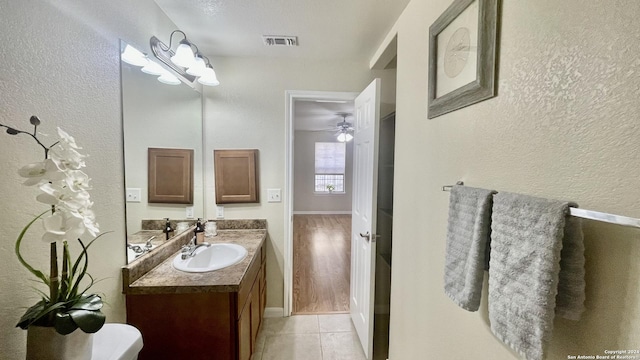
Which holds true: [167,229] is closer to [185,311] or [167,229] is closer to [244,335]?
[185,311]

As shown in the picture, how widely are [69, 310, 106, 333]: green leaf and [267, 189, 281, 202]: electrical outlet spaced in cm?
173

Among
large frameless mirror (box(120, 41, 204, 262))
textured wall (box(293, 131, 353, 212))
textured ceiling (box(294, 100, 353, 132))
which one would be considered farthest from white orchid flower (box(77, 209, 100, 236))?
textured wall (box(293, 131, 353, 212))

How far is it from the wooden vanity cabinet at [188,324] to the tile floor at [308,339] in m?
0.71

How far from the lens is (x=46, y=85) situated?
915 mm

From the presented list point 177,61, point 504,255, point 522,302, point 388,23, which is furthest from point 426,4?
point 177,61

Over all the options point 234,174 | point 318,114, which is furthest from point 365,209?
point 318,114

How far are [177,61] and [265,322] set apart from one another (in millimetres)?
2304

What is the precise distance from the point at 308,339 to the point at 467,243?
1.88 m

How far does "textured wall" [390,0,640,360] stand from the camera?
495 millimetres

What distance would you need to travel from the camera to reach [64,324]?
0.70 m

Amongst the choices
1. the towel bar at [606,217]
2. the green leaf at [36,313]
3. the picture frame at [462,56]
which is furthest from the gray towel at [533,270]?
the green leaf at [36,313]

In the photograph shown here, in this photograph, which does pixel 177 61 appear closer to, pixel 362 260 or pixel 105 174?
pixel 105 174

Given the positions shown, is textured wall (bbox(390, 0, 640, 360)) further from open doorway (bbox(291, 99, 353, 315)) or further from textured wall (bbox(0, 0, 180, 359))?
open doorway (bbox(291, 99, 353, 315))

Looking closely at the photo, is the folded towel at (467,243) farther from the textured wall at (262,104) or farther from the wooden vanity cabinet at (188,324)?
the textured wall at (262,104)
